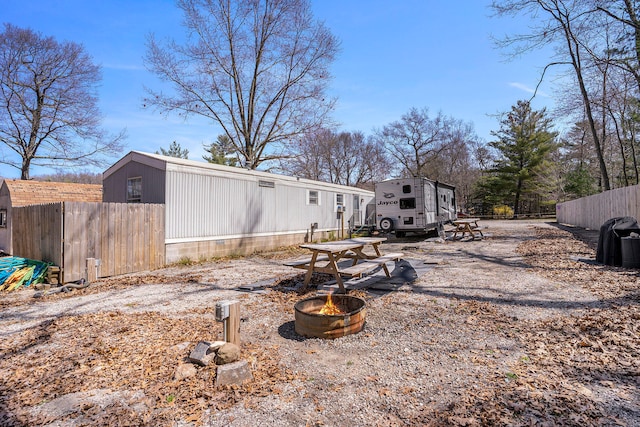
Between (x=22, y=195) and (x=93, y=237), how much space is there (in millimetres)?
8639

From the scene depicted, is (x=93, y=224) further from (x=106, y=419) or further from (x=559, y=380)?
(x=559, y=380)

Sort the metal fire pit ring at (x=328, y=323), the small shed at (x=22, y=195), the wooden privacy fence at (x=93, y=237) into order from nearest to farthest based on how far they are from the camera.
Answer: the metal fire pit ring at (x=328, y=323), the wooden privacy fence at (x=93, y=237), the small shed at (x=22, y=195)

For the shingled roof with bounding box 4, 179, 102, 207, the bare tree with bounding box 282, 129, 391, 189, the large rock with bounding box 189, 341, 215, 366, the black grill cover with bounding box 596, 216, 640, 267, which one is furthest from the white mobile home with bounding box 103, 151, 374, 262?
the bare tree with bounding box 282, 129, 391, 189

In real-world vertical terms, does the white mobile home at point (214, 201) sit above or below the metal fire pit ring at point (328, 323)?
above

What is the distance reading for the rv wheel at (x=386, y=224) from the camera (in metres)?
14.7

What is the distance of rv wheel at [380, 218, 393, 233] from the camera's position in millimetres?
14680

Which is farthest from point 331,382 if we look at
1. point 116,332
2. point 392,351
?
point 116,332

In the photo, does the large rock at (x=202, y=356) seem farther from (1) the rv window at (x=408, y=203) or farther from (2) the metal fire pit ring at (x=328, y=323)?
(1) the rv window at (x=408, y=203)

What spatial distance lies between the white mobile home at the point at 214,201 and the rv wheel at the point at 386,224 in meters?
3.04

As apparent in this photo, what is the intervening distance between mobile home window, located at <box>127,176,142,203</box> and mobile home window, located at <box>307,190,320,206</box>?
6.73 meters

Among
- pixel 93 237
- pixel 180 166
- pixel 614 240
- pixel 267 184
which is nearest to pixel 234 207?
pixel 267 184

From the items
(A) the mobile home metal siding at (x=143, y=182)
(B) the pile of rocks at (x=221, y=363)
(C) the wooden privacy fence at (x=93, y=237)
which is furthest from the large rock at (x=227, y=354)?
(A) the mobile home metal siding at (x=143, y=182)

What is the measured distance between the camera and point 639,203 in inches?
432

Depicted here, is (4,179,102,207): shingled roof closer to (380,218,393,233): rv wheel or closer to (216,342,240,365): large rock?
(380,218,393,233): rv wheel
